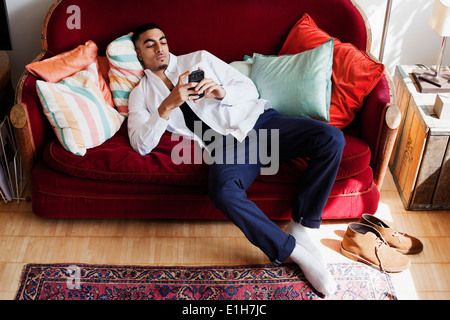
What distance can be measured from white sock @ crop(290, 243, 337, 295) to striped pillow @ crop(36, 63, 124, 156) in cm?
105

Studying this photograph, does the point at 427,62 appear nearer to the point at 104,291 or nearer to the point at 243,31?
the point at 243,31

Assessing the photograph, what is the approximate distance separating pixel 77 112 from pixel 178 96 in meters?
0.49

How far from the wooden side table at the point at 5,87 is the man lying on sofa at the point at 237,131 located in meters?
0.73

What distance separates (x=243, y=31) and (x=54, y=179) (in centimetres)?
125

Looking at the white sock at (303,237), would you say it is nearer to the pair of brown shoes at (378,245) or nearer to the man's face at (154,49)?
the pair of brown shoes at (378,245)

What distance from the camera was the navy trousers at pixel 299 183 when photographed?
2.00 meters

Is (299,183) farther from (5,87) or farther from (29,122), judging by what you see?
(5,87)

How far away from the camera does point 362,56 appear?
2.34 m

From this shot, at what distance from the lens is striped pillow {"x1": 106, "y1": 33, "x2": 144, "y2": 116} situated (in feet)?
7.92

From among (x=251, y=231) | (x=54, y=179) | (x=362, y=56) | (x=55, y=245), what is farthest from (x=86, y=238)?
(x=362, y=56)

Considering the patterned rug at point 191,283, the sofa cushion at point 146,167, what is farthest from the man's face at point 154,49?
the patterned rug at point 191,283

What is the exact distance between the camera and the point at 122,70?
243 cm

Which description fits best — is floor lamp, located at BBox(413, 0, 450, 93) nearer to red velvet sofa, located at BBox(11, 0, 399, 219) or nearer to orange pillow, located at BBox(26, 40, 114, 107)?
red velvet sofa, located at BBox(11, 0, 399, 219)

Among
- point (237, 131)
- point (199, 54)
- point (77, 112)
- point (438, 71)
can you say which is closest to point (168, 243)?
point (237, 131)
